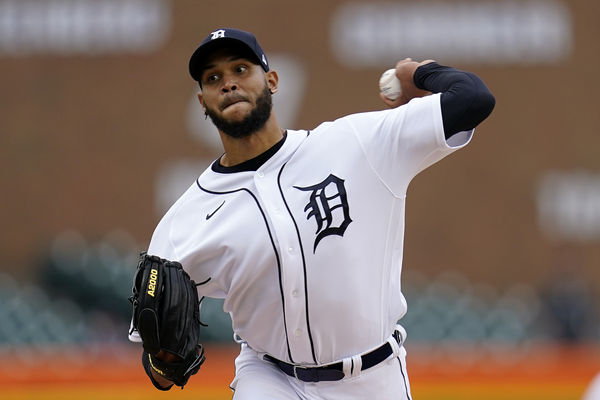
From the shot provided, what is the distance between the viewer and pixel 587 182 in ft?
49.4

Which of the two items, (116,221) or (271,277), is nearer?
(271,277)

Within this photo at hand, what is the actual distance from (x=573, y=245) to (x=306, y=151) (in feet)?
38.7

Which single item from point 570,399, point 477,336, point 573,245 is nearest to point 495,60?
point 573,245

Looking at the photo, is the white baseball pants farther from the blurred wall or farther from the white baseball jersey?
the blurred wall

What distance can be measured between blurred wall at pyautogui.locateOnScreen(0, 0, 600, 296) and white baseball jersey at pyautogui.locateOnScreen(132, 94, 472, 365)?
36.7 ft

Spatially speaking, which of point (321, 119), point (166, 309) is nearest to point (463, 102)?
point (166, 309)

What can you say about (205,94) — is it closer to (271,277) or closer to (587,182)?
(271,277)

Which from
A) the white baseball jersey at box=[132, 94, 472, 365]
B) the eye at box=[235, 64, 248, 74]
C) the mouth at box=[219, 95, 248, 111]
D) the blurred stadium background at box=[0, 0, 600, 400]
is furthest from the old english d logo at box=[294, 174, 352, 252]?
the blurred stadium background at box=[0, 0, 600, 400]

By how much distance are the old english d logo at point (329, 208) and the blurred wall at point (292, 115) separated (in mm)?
11267

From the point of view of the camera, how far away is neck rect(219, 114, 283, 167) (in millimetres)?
3980

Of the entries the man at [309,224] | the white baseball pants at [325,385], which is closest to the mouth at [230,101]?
the man at [309,224]

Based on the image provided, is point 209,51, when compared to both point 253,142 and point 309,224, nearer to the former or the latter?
point 253,142

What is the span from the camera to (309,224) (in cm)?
379

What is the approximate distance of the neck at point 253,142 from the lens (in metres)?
3.98
